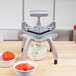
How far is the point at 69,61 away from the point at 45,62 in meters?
0.16

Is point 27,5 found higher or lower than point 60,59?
higher

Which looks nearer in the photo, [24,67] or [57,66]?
[24,67]

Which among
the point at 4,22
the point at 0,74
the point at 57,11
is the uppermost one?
the point at 57,11

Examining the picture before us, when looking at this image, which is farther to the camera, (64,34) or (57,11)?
(57,11)

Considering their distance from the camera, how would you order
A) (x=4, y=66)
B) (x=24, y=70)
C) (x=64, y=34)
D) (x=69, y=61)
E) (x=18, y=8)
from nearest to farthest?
(x=24, y=70) < (x=4, y=66) < (x=69, y=61) < (x=64, y=34) < (x=18, y=8)

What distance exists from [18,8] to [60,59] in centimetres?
147

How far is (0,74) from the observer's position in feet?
2.62

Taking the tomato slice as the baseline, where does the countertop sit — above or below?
below

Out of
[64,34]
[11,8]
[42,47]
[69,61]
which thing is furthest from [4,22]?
[69,61]

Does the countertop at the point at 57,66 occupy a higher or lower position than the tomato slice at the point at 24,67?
lower

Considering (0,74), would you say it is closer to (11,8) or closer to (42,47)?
(42,47)

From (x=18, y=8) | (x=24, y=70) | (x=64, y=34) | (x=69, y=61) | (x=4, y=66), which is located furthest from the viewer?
(x=18, y=8)

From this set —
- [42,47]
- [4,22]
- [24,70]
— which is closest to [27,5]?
[4,22]

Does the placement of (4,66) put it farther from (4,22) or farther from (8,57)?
(4,22)
